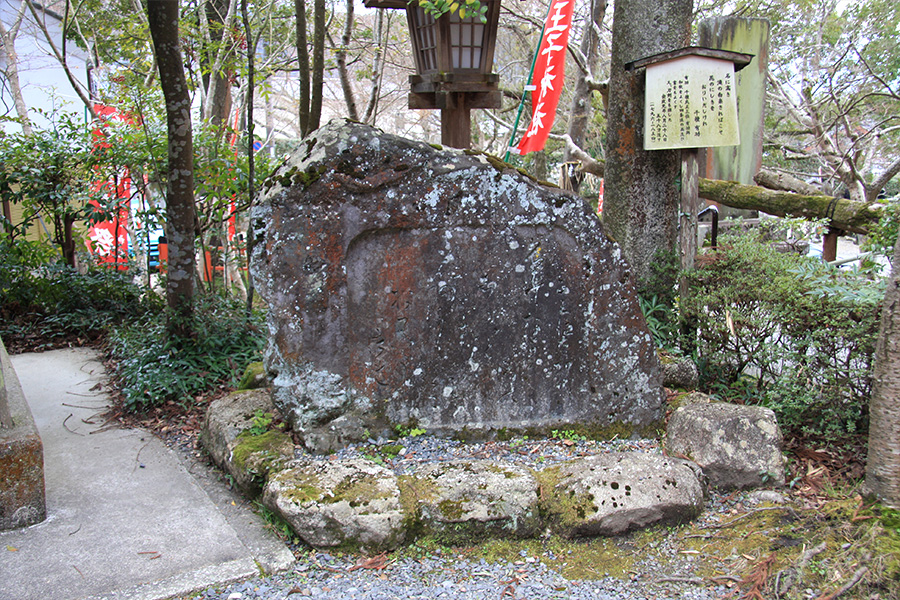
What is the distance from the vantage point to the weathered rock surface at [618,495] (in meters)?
2.96

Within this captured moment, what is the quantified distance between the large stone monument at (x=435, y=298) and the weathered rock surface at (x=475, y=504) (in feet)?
1.84

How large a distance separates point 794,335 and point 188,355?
451cm

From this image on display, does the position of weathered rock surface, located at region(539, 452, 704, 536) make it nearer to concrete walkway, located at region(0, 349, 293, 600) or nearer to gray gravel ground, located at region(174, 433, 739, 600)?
gray gravel ground, located at region(174, 433, 739, 600)

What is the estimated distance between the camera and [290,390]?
3412mm

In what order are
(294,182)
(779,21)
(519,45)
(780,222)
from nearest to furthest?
(294,182), (780,222), (779,21), (519,45)

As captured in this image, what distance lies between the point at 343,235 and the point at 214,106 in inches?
215

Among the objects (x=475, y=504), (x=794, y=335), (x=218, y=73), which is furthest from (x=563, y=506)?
(x=218, y=73)

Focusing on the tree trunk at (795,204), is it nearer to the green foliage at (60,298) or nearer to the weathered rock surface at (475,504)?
the weathered rock surface at (475,504)

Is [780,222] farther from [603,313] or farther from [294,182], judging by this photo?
[294,182]

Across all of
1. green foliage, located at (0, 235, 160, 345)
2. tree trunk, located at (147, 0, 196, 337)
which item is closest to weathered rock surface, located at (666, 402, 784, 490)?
tree trunk, located at (147, 0, 196, 337)

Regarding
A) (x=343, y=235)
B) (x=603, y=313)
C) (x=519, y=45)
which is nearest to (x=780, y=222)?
(x=603, y=313)

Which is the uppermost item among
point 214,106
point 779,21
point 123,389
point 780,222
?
point 779,21

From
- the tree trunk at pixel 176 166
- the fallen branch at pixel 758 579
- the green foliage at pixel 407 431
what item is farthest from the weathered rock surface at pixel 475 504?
the tree trunk at pixel 176 166

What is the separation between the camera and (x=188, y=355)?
5.17 meters
